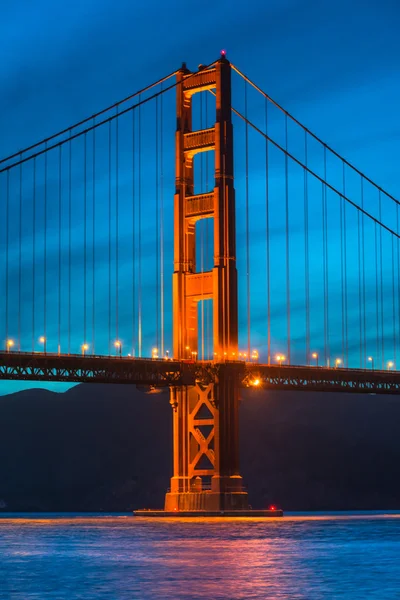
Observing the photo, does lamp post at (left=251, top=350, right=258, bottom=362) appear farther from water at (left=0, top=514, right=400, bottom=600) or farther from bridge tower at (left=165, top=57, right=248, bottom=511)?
water at (left=0, top=514, right=400, bottom=600)

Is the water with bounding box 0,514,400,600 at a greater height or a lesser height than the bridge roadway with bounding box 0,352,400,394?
lesser

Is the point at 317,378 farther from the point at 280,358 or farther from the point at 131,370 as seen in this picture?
the point at 131,370

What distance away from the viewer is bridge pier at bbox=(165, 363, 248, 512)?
10131cm

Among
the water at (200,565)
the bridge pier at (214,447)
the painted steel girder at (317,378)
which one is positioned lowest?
the water at (200,565)

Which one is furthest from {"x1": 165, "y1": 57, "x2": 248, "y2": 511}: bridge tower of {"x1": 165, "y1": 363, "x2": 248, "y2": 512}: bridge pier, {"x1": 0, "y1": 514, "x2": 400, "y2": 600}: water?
{"x1": 0, "y1": 514, "x2": 400, "y2": 600}: water

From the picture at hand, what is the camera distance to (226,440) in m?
102

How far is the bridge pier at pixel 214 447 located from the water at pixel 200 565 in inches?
980

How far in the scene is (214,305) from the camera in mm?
103688

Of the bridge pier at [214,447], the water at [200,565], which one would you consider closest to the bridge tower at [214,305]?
the bridge pier at [214,447]

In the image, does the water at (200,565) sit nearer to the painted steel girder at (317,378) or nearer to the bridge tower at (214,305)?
the bridge tower at (214,305)

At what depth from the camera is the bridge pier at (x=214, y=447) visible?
3989 inches

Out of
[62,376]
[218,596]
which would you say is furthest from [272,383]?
[218,596]

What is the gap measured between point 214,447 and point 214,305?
9.52m

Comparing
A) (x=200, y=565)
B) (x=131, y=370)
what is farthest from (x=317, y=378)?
(x=200, y=565)
